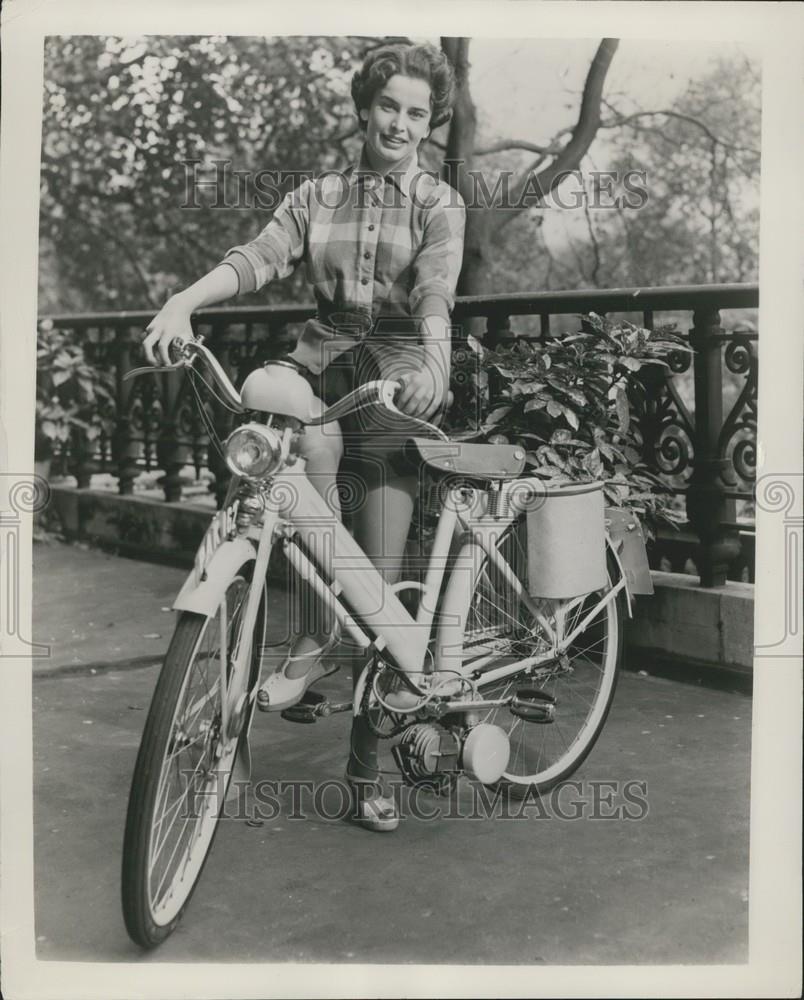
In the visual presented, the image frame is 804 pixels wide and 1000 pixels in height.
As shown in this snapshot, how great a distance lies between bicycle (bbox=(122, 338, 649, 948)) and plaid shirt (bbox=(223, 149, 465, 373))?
401 mm

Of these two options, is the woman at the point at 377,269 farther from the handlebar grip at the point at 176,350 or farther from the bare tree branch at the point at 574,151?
the bare tree branch at the point at 574,151

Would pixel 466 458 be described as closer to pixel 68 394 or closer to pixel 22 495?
pixel 22 495

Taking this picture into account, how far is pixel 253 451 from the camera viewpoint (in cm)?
259

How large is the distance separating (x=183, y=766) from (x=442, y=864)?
0.78 m

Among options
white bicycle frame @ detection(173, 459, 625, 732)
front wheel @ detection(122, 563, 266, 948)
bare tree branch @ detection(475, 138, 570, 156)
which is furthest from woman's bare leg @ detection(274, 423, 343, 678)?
bare tree branch @ detection(475, 138, 570, 156)

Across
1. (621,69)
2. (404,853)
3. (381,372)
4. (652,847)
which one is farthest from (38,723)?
(621,69)

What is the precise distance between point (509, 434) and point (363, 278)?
101 centimetres

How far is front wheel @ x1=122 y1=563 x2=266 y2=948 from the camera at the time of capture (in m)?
2.41

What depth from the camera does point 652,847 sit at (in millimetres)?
2998

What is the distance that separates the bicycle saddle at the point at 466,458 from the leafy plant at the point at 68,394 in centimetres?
361

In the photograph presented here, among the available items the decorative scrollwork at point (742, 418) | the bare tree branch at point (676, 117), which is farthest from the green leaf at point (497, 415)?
the bare tree branch at point (676, 117)

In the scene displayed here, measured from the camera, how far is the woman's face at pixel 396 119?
3.08 m

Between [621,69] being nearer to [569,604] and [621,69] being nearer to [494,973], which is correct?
[569,604]

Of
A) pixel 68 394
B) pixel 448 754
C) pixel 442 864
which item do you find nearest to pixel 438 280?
pixel 448 754
